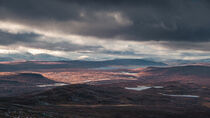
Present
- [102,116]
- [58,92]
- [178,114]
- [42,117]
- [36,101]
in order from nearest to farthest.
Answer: [42,117] → [102,116] → [178,114] → [36,101] → [58,92]

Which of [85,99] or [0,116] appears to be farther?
[85,99]

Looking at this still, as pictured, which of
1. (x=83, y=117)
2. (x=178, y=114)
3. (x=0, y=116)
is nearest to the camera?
(x=0, y=116)

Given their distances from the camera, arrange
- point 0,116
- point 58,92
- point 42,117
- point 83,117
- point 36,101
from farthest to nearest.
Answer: point 58,92
point 36,101
point 83,117
point 42,117
point 0,116

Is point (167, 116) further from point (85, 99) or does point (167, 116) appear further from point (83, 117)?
point (85, 99)

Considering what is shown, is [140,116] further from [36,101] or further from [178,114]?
[36,101]

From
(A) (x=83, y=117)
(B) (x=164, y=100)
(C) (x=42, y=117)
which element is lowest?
(B) (x=164, y=100)

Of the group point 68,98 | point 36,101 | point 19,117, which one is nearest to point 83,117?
point 19,117

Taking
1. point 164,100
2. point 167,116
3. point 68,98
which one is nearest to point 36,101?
point 68,98

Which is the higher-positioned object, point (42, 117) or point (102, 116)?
point (42, 117)

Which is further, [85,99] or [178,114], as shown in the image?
[85,99]
